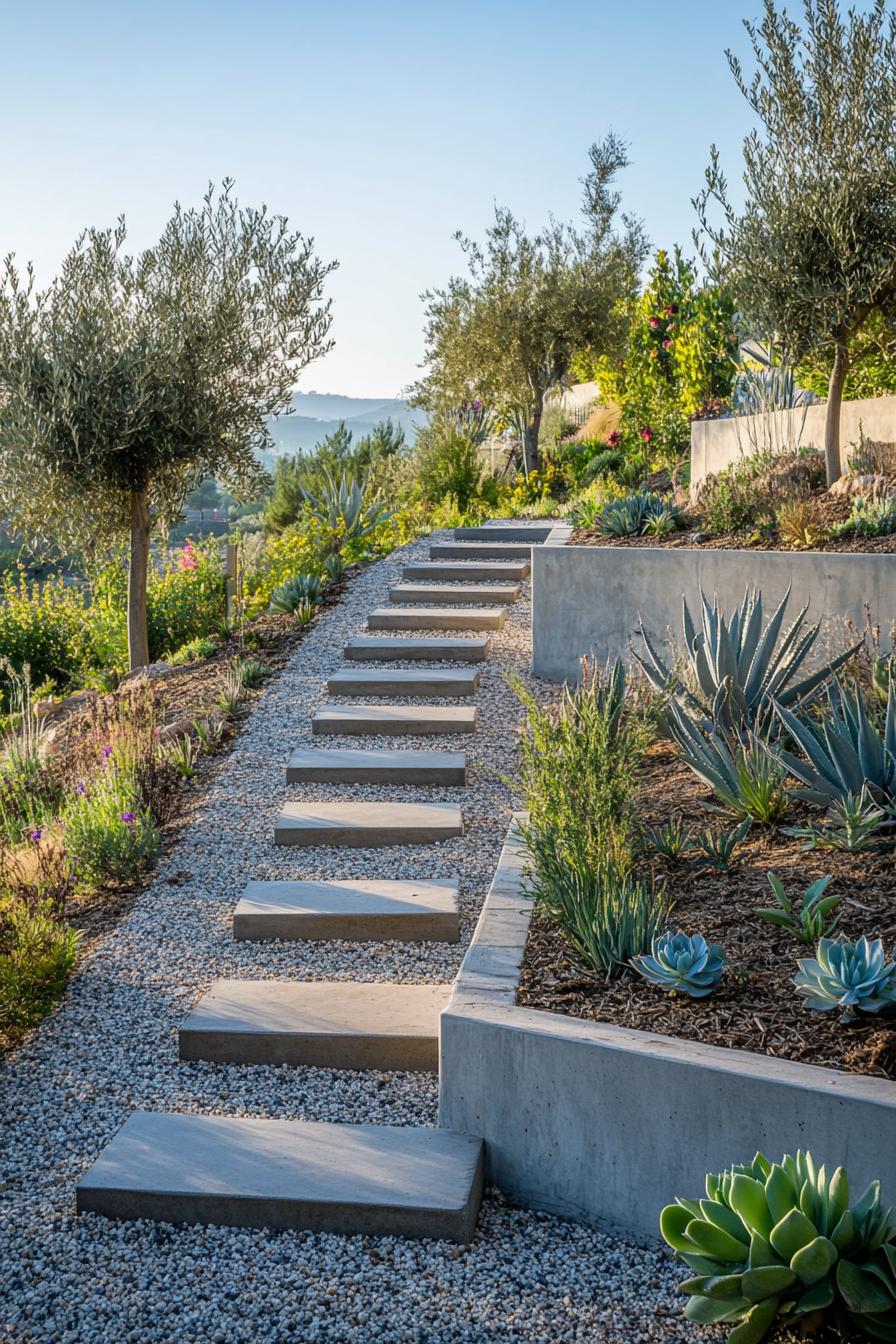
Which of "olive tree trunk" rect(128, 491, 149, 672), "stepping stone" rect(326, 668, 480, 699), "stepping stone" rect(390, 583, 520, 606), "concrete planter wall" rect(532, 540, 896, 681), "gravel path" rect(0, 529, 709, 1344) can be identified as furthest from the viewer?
"olive tree trunk" rect(128, 491, 149, 672)

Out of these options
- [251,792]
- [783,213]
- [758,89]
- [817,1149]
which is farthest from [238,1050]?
[758,89]

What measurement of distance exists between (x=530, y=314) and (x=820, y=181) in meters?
8.60

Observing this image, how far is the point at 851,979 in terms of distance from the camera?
284 centimetres

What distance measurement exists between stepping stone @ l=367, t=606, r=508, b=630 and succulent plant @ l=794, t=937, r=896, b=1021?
542 cm

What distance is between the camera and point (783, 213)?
7.60 m

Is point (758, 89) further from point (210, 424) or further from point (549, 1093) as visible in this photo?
point (549, 1093)

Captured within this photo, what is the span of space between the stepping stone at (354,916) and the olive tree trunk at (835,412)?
17.1ft

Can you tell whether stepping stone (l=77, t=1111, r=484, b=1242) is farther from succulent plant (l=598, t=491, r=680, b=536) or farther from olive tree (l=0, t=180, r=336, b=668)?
olive tree (l=0, t=180, r=336, b=668)

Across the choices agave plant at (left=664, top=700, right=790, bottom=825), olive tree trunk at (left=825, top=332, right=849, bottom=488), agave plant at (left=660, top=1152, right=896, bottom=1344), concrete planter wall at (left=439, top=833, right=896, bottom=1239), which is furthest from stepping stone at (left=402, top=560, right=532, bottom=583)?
agave plant at (left=660, top=1152, right=896, bottom=1344)

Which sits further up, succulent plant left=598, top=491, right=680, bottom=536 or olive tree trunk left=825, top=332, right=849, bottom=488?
olive tree trunk left=825, top=332, right=849, bottom=488

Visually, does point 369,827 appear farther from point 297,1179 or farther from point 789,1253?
point 789,1253

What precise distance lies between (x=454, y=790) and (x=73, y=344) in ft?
18.0

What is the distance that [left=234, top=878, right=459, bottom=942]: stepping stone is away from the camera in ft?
14.2

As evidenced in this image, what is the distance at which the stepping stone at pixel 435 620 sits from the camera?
8.20 meters
